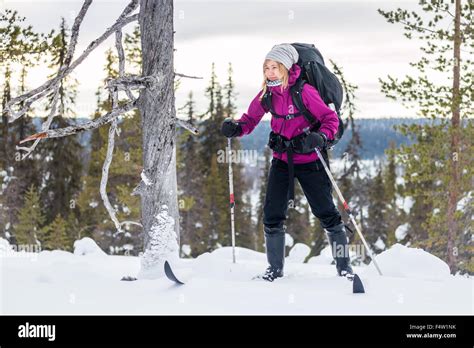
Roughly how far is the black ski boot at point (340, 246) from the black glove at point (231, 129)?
4.63 feet

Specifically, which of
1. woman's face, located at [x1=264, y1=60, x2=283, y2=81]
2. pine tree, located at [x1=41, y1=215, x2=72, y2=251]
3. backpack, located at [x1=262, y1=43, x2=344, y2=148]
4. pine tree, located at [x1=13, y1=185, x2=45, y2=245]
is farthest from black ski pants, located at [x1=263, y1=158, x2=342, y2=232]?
pine tree, located at [x1=13, y1=185, x2=45, y2=245]

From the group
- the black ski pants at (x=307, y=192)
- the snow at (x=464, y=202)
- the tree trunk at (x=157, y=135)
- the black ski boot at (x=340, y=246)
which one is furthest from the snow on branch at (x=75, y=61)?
the snow at (x=464, y=202)

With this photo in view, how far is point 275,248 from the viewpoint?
6.11m

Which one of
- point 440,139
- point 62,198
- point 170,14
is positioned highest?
point 170,14

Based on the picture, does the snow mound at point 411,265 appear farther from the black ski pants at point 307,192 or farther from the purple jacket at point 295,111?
the purple jacket at point 295,111

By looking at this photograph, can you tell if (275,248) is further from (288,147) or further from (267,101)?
(267,101)

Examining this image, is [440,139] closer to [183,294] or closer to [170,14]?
[170,14]

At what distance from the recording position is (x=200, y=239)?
35.9 m

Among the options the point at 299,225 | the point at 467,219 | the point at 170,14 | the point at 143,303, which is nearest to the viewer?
the point at 143,303

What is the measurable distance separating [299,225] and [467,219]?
20.3 m

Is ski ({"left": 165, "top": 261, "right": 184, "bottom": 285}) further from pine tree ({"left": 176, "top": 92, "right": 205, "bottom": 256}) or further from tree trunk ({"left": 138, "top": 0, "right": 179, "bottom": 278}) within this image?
pine tree ({"left": 176, "top": 92, "right": 205, "bottom": 256})

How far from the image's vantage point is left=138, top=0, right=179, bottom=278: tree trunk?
6109mm

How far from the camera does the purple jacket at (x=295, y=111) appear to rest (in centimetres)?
548
